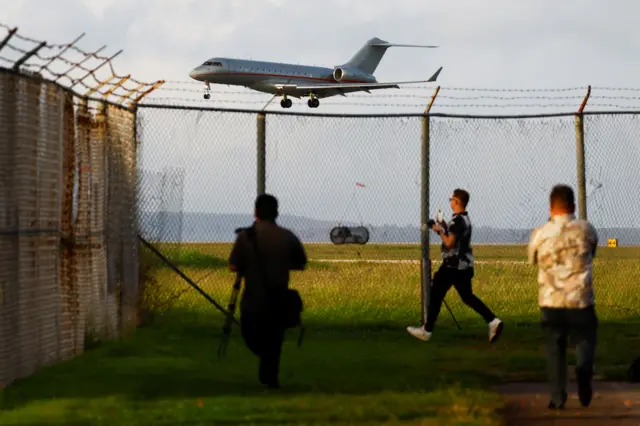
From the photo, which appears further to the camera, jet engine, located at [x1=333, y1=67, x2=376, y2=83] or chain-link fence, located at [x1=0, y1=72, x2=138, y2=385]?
jet engine, located at [x1=333, y1=67, x2=376, y2=83]

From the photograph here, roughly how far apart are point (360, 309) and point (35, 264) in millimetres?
7471

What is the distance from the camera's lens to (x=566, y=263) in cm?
860

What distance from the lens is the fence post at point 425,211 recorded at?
15.0m

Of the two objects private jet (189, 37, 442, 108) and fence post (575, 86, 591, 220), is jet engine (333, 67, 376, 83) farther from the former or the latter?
fence post (575, 86, 591, 220)

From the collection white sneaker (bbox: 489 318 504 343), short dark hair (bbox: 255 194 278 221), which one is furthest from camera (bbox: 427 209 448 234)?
short dark hair (bbox: 255 194 278 221)

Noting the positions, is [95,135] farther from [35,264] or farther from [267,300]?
[267,300]

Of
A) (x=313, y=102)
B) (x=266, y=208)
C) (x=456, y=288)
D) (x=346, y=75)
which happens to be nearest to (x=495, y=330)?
(x=456, y=288)

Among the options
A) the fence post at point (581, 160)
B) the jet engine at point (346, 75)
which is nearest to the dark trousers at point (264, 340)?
the fence post at point (581, 160)

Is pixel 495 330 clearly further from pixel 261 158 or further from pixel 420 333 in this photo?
pixel 261 158

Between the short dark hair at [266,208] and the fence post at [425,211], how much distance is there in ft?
18.1

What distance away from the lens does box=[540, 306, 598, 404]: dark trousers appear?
8.62 metres

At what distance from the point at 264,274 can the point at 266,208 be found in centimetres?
54

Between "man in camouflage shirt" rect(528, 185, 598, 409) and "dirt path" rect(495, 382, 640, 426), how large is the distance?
0.56ft

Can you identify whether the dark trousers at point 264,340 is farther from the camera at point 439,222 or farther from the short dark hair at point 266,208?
the camera at point 439,222
